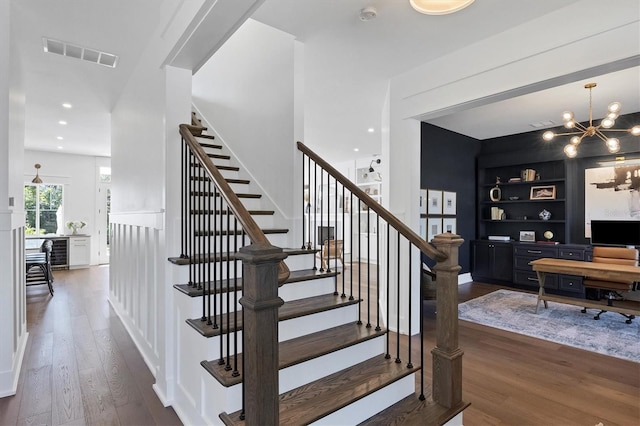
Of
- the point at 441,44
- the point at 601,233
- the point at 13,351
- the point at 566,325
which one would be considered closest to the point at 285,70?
the point at 441,44

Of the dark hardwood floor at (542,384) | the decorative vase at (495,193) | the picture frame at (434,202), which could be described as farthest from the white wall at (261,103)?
the decorative vase at (495,193)

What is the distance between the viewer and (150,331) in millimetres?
2746

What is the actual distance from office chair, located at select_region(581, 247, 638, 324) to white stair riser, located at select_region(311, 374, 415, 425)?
3.48 metres

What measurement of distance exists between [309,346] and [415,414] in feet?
2.34

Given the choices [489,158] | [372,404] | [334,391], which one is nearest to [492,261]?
[489,158]

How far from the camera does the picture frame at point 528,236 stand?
20.4ft

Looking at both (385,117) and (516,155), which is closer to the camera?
(385,117)

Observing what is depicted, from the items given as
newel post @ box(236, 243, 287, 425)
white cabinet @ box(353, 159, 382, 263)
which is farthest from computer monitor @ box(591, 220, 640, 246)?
newel post @ box(236, 243, 287, 425)

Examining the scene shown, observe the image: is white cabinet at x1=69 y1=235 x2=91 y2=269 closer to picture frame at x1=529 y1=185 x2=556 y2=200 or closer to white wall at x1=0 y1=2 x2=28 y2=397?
white wall at x1=0 y1=2 x2=28 y2=397

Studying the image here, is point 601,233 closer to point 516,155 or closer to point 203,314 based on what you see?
point 516,155

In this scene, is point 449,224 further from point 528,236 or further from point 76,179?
point 76,179

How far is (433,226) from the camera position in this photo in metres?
5.64

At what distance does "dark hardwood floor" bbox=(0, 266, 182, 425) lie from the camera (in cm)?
212

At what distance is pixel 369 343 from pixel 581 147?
5.69m
